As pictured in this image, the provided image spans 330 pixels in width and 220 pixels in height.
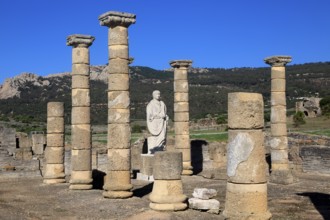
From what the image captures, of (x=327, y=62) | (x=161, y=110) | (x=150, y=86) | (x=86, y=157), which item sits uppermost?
(x=327, y=62)

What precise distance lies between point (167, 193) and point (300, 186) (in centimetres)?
724

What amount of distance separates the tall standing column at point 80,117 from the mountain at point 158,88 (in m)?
33.0

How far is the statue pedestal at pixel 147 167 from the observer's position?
18875 millimetres

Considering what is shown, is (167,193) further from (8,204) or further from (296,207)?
(8,204)

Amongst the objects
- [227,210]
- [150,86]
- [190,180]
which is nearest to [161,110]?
[190,180]

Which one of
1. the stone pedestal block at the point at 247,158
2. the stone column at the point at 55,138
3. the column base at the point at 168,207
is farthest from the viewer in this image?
the stone column at the point at 55,138

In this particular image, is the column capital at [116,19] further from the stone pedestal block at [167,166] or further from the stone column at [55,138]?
the stone column at [55,138]

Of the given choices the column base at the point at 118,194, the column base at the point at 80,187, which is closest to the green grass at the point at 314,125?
the column base at the point at 80,187

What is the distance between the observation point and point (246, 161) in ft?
29.3

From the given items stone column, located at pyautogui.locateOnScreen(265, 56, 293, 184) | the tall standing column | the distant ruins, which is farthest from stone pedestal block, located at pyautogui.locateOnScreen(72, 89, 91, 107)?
the distant ruins

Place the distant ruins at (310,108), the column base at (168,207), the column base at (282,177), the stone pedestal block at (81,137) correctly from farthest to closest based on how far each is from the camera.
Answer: the distant ruins at (310,108), the column base at (282,177), the stone pedestal block at (81,137), the column base at (168,207)

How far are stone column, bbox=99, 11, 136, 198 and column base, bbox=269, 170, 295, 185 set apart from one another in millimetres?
6862

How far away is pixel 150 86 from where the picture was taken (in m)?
66.8

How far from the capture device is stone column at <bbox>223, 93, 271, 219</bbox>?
8828 mm
